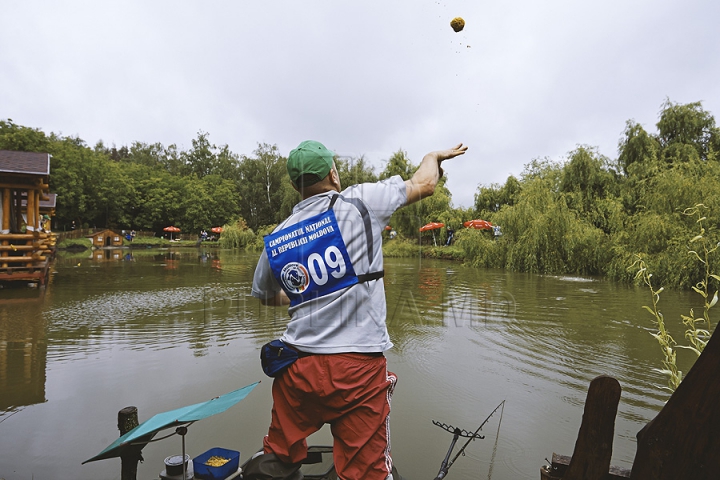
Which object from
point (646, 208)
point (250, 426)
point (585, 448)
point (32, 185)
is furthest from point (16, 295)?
point (646, 208)

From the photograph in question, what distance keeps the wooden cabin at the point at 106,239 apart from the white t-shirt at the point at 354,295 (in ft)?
150

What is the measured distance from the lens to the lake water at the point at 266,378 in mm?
3258

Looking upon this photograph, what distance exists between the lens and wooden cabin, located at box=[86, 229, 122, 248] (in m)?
41.9

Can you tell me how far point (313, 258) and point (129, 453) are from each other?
1.62m

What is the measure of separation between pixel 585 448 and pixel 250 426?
279 centimetres

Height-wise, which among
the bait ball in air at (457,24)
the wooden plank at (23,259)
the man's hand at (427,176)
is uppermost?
the bait ball in air at (457,24)

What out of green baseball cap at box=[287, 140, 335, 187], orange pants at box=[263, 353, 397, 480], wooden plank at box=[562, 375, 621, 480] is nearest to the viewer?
wooden plank at box=[562, 375, 621, 480]

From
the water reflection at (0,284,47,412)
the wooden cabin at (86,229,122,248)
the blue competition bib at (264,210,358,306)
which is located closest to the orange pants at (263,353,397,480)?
the blue competition bib at (264,210,358,306)

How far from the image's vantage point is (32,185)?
11844 millimetres

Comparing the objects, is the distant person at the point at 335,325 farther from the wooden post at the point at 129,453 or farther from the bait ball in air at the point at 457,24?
the bait ball in air at the point at 457,24

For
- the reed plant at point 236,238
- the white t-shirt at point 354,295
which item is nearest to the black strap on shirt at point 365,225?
the white t-shirt at point 354,295

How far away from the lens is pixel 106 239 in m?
43.3

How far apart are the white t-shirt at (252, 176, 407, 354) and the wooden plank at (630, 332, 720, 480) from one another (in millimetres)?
838

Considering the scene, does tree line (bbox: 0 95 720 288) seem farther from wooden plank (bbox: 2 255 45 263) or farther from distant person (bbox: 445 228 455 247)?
wooden plank (bbox: 2 255 45 263)
